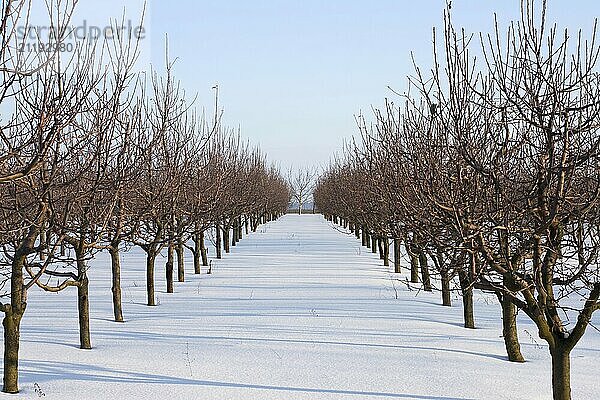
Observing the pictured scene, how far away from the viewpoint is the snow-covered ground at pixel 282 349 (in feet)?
24.2

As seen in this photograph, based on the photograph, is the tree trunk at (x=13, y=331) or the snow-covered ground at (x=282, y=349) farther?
the snow-covered ground at (x=282, y=349)

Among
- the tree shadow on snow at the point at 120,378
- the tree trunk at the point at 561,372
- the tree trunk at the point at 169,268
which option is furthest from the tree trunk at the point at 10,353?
the tree trunk at the point at 169,268

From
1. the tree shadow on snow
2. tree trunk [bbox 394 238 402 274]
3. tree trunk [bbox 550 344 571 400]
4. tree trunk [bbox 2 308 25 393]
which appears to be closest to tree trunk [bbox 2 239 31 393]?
tree trunk [bbox 2 308 25 393]

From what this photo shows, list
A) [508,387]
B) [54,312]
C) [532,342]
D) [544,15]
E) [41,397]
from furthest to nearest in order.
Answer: [54,312] → [532,342] → [508,387] → [41,397] → [544,15]

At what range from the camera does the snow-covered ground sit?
739 centimetres

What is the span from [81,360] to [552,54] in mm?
6001

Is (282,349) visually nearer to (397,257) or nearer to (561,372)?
(561,372)

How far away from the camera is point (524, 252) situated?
20.2 feet

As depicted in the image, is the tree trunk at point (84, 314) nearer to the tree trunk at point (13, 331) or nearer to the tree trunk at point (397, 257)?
the tree trunk at point (13, 331)

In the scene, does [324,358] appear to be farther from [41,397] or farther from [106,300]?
[106,300]

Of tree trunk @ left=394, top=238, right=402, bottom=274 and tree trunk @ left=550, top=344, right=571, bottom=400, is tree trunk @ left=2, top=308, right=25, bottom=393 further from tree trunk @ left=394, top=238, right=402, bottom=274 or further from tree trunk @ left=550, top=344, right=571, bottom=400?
tree trunk @ left=394, top=238, right=402, bottom=274

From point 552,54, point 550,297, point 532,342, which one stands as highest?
point 552,54

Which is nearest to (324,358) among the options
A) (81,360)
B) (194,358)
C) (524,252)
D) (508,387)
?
(194,358)

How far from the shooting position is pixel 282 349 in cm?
938
